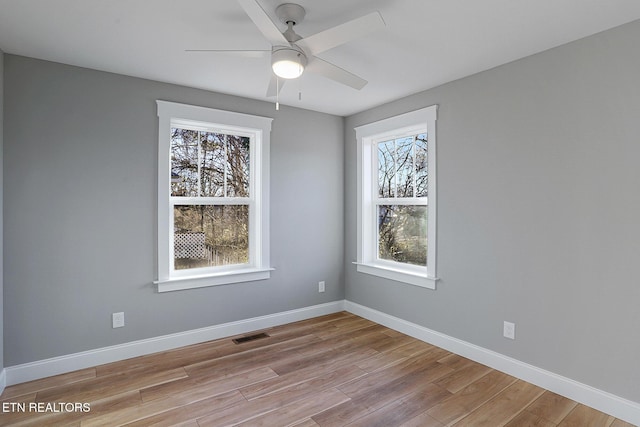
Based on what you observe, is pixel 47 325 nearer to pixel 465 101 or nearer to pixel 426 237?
pixel 426 237

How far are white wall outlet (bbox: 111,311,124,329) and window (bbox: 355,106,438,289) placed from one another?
2.49 m

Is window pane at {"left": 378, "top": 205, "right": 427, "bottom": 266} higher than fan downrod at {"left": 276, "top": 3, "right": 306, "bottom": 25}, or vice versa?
fan downrod at {"left": 276, "top": 3, "right": 306, "bottom": 25}

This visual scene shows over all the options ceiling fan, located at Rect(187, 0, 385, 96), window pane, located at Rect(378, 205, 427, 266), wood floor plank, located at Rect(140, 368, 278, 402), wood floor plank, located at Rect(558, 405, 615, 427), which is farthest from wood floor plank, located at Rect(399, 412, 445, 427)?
ceiling fan, located at Rect(187, 0, 385, 96)

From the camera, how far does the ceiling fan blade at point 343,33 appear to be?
164cm

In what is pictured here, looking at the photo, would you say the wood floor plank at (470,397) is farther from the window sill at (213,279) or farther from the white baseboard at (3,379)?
the white baseboard at (3,379)

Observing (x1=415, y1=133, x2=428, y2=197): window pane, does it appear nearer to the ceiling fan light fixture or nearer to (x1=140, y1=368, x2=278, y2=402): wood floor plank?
the ceiling fan light fixture

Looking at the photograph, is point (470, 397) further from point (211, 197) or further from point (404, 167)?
point (211, 197)

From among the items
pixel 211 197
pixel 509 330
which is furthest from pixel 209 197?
pixel 509 330

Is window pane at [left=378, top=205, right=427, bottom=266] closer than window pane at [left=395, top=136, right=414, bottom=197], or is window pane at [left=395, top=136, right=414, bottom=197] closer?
window pane at [left=378, top=205, right=427, bottom=266]

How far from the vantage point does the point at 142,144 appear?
10.1 ft

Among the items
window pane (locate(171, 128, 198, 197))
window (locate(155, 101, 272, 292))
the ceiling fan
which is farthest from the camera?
window pane (locate(171, 128, 198, 197))

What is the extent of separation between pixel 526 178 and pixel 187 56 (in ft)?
8.91

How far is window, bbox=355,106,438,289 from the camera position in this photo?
3.38 metres

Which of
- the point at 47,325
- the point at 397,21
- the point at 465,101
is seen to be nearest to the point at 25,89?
the point at 47,325
